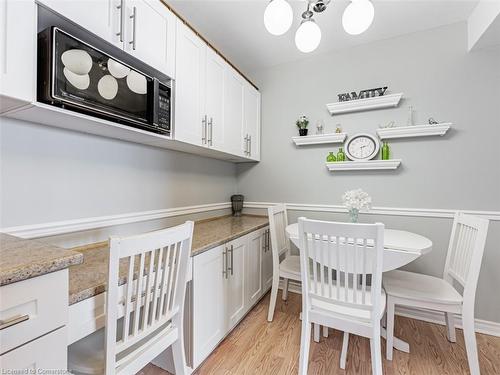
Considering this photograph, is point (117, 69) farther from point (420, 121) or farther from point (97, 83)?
point (420, 121)

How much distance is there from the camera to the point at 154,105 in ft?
4.82

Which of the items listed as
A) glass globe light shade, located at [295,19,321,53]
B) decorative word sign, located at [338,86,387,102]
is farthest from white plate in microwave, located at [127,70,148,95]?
decorative word sign, located at [338,86,387,102]

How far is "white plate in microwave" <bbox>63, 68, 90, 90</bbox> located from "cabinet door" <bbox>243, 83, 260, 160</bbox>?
1700 mm

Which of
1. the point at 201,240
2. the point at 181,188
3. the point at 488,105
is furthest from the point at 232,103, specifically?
the point at 488,105

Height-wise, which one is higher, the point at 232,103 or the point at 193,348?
the point at 232,103

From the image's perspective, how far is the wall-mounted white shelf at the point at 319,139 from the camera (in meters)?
2.47

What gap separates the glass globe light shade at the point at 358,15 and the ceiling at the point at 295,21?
65 cm

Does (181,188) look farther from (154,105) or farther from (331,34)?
(331,34)

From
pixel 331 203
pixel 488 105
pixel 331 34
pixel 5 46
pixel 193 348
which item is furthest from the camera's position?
pixel 331 203

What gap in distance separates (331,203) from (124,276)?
2.13 meters

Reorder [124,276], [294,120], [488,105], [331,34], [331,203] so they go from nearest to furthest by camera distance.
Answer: [124,276] < [488,105] < [331,34] < [331,203] < [294,120]

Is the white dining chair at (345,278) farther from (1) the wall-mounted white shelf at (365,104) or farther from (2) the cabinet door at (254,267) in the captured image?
(1) the wall-mounted white shelf at (365,104)

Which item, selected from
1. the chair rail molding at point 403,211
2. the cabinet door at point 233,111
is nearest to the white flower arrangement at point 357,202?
the chair rail molding at point 403,211

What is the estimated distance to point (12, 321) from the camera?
0.63 m
